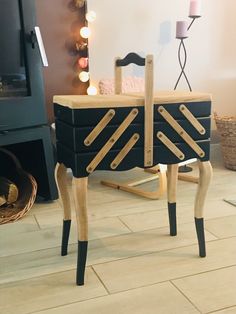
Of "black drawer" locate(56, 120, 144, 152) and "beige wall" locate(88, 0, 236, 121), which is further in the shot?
"beige wall" locate(88, 0, 236, 121)

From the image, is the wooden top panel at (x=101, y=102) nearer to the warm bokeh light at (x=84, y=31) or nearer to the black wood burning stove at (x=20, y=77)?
the black wood burning stove at (x=20, y=77)

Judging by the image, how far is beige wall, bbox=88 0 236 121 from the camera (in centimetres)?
212

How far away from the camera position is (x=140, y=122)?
1.07 meters

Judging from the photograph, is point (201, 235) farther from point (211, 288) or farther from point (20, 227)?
point (20, 227)

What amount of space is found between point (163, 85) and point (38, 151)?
37.9 inches

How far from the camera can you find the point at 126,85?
6.97ft

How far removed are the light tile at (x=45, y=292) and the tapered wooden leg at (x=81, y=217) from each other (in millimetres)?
39

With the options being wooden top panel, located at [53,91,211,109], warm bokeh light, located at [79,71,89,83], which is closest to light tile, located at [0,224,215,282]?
wooden top panel, located at [53,91,211,109]

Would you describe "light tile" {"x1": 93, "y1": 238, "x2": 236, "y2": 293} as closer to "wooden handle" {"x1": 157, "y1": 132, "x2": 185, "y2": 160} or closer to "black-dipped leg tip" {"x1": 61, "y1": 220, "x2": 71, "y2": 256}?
"black-dipped leg tip" {"x1": 61, "y1": 220, "x2": 71, "y2": 256}

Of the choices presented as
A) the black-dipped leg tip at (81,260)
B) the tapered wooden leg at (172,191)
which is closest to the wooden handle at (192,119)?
the tapered wooden leg at (172,191)

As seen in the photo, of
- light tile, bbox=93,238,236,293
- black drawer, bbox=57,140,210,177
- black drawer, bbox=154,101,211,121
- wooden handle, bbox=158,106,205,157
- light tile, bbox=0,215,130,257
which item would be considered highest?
black drawer, bbox=154,101,211,121

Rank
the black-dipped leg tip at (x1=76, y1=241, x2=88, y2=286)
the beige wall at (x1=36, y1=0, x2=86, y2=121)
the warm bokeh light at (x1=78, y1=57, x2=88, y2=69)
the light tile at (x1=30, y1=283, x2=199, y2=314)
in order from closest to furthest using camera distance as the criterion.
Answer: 1. the light tile at (x1=30, y1=283, x2=199, y2=314)
2. the black-dipped leg tip at (x1=76, y1=241, x2=88, y2=286)
3. the beige wall at (x1=36, y1=0, x2=86, y2=121)
4. the warm bokeh light at (x1=78, y1=57, x2=88, y2=69)

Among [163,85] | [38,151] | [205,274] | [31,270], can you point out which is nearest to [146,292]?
[205,274]

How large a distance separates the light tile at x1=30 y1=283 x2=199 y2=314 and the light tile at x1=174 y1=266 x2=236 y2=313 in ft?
0.10
